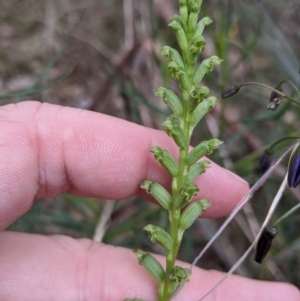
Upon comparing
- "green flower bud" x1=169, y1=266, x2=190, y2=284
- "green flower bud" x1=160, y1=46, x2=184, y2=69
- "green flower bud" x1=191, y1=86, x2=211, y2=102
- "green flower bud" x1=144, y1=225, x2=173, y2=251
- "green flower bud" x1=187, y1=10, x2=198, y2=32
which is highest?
"green flower bud" x1=187, y1=10, x2=198, y2=32

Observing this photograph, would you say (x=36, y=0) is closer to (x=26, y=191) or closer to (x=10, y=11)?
(x=10, y=11)

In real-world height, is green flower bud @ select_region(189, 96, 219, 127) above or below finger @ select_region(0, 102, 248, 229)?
above

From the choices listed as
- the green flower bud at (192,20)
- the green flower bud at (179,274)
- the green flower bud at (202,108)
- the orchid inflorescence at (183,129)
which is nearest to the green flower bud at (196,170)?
the orchid inflorescence at (183,129)

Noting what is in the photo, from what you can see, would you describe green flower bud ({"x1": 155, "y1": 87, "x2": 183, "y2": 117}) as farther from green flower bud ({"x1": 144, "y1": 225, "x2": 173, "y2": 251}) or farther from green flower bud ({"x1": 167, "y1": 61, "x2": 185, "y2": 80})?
green flower bud ({"x1": 144, "y1": 225, "x2": 173, "y2": 251})

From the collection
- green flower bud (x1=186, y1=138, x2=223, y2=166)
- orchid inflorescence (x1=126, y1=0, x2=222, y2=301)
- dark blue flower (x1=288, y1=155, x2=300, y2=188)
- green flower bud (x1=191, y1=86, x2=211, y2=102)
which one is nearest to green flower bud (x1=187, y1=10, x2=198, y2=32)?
orchid inflorescence (x1=126, y1=0, x2=222, y2=301)

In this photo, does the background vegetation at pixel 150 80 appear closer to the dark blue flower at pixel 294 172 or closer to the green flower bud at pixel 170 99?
the green flower bud at pixel 170 99

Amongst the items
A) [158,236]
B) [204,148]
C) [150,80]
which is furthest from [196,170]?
[150,80]
